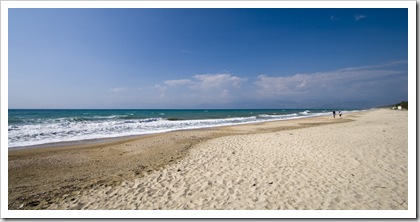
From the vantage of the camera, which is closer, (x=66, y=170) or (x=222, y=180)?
(x=222, y=180)

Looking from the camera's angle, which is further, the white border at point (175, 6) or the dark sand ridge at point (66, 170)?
the dark sand ridge at point (66, 170)

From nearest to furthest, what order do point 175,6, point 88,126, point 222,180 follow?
1. point 175,6
2. point 222,180
3. point 88,126

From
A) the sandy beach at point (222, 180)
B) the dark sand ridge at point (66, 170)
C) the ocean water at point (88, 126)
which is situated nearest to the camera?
the sandy beach at point (222, 180)

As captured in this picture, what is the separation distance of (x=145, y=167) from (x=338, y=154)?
5.48 meters

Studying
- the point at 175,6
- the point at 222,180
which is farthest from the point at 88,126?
the point at 175,6

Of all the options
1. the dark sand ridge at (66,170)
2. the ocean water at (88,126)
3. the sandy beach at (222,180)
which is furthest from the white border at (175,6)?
the ocean water at (88,126)

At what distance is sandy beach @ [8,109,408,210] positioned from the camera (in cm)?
327

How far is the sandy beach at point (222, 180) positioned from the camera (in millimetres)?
3268

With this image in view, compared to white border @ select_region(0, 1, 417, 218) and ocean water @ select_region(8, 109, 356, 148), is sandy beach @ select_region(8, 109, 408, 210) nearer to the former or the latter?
white border @ select_region(0, 1, 417, 218)

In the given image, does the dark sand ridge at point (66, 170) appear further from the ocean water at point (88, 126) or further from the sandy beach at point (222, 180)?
the ocean water at point (88, 126)

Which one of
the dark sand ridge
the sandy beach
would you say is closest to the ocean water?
the dark sand ridge

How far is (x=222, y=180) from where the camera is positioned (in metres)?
4.11

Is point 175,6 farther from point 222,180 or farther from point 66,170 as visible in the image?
point 66,170

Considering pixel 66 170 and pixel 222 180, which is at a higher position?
pixel 222 180
